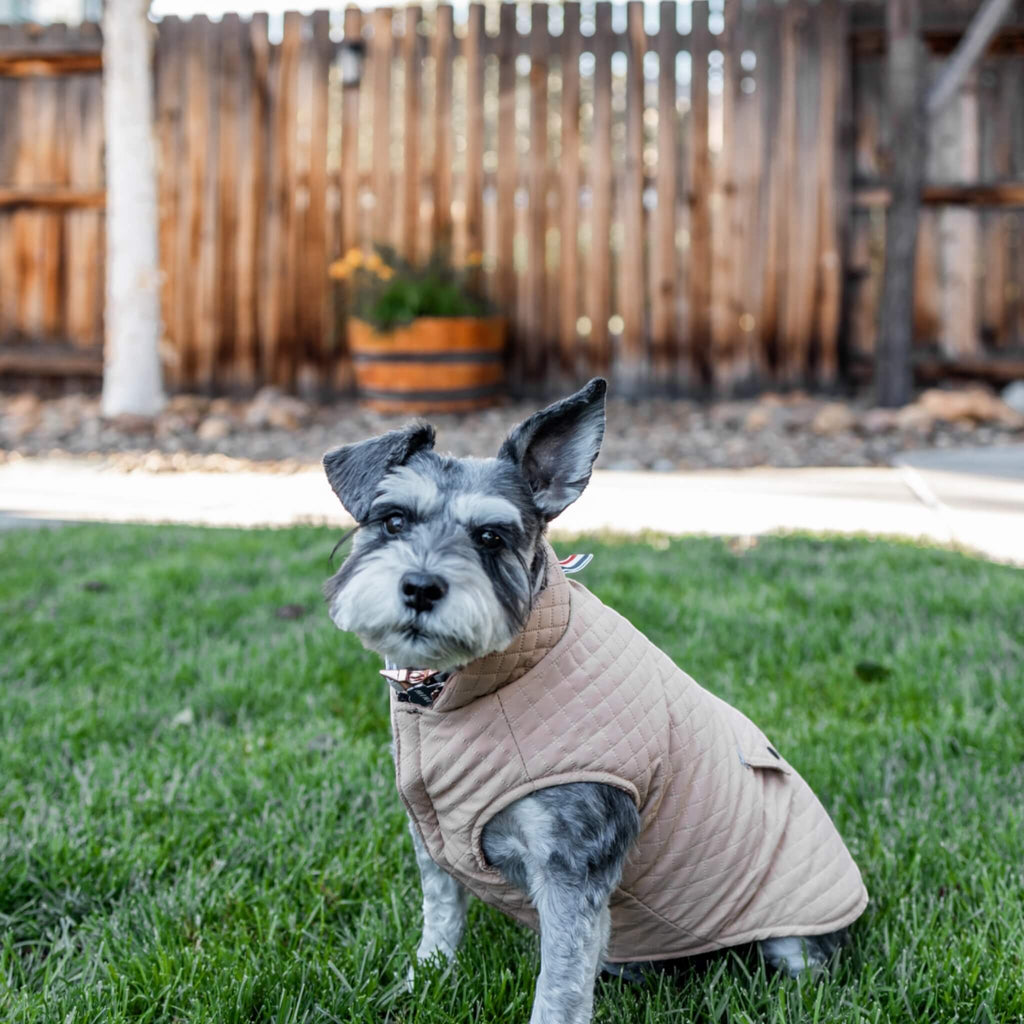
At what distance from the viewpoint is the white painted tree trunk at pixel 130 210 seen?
9.88 metres

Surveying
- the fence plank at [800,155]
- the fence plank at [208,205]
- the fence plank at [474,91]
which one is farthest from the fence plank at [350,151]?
the fence plank at [800,155]

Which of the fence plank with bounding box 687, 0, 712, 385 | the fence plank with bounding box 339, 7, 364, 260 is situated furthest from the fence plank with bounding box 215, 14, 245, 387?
the fence plank with bounding box 687, 0, 712, 385

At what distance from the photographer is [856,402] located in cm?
991

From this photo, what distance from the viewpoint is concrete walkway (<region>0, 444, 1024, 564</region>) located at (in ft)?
20.1

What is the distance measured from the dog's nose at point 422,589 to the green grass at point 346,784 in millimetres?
848

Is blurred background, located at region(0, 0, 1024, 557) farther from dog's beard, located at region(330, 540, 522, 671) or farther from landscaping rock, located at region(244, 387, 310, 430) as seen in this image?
dog's beard, located at region(330, 540, 522, 671)

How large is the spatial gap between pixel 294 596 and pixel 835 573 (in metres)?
2.42

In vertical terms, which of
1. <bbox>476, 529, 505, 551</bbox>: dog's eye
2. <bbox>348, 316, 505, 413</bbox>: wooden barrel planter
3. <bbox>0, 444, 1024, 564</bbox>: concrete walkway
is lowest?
<bbox>0, 444, 1024, 564</bbox>: concrete walkway

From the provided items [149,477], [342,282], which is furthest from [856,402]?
[149,477]

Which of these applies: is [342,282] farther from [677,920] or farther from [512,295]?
[677,920]

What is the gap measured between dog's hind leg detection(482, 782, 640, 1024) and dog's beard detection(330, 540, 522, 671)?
0.31 m

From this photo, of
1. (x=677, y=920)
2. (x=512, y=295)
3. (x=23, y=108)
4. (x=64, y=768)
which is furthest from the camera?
(x=23, y=108)

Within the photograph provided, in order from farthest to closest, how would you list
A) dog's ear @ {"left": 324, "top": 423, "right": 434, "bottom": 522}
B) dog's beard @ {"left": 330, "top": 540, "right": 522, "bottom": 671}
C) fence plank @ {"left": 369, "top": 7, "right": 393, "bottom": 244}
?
fence plank @ {"left": 369, "top": 7, "right": 393, "bottom": 244}
dog's ear @ {"left": 324, "top": 423, "right": 434, "bottom": 522}
dog's beard @ {"left": 330, "top": 540, "right": 522, "bottom": 671}

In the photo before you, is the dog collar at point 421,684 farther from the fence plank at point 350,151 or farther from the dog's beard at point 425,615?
the fence plank at point 350,151
